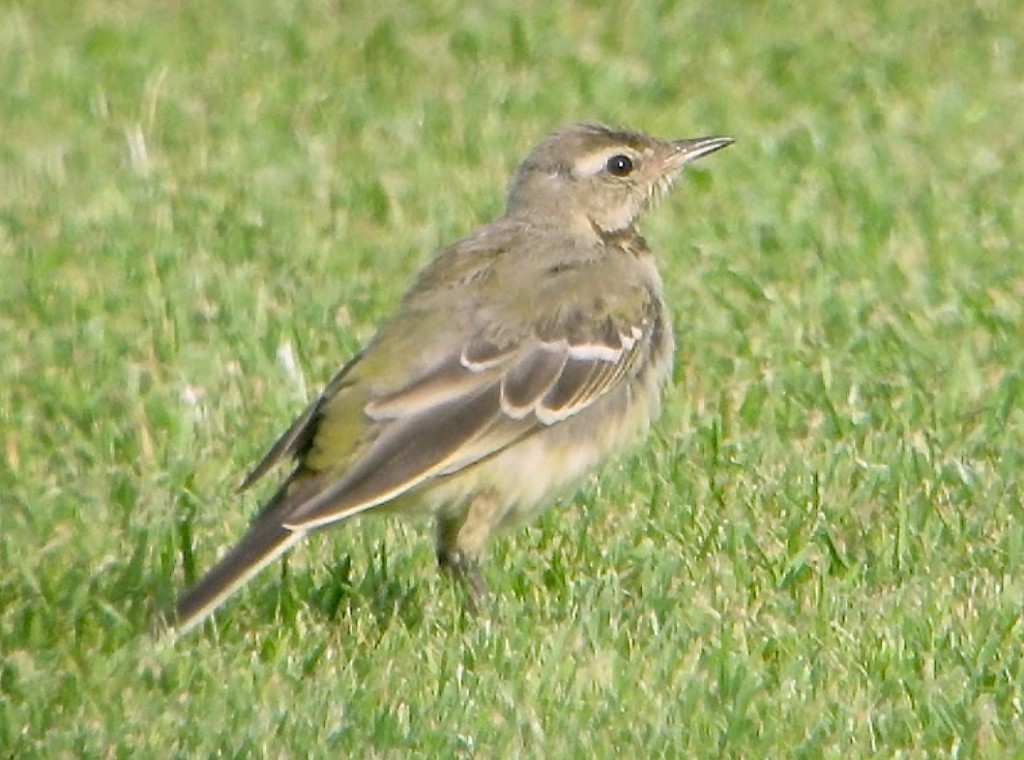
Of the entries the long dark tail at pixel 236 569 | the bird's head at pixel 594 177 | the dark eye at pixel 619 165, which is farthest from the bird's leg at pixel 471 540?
the dark eye at pixel 619 165

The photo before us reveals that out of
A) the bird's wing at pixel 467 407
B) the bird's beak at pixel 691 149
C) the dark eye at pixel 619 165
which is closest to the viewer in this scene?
the bird's wing at pixel 467 407

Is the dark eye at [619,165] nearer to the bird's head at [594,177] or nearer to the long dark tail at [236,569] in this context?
the bird's head at [594,177]

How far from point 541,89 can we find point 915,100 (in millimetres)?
1932

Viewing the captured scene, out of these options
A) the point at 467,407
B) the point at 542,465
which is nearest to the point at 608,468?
the point at 542,465

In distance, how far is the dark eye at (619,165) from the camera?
909cm

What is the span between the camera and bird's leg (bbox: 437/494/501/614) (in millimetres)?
8016

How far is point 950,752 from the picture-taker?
695 centimetres

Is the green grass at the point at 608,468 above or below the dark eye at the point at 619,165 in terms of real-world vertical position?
below

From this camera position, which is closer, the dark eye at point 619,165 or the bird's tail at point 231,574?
the bird's tail at point 231,574

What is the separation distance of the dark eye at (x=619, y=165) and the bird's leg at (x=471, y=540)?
1.61 meters

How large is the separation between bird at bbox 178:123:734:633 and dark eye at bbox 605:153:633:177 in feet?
0.32

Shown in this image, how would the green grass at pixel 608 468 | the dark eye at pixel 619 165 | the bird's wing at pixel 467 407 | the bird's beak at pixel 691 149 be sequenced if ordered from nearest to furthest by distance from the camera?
the green grass at pixel 608 468, the bird's wing at pixel 467 407, the dark eye at pixel 619 165, the bird's beak at pixel 691 149

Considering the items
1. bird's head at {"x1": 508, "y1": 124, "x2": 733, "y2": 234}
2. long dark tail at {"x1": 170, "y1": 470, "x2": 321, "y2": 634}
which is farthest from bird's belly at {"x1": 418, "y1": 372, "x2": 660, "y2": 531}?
bird's head at {"x1": 508, "y1": 124, "x2": 733, "y2": 234}

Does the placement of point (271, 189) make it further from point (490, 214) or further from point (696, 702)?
point (696, 702)
